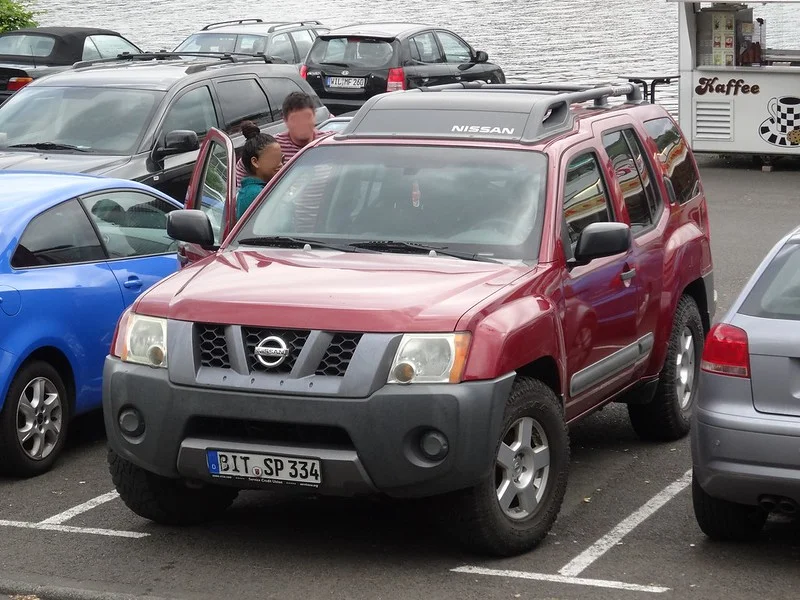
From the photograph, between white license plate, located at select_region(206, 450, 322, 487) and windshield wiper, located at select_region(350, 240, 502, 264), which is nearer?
white license plate, located at select_region(206, 450, 322, 487)

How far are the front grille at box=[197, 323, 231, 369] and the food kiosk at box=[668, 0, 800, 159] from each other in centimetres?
1450

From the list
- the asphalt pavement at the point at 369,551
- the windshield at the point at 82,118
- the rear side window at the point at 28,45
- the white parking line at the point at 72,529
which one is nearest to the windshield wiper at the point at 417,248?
the asphalt pavement at the point at 369,551

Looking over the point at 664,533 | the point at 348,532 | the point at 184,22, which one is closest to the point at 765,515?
the point at 664,533

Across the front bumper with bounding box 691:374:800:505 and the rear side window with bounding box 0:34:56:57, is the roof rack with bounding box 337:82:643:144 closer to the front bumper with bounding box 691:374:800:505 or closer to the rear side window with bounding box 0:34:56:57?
the front bumper with bounding box 691:374:800:505

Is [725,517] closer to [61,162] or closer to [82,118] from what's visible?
[61,162]

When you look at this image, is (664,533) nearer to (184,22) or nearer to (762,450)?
(762,450)

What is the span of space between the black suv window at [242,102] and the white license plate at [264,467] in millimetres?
7742

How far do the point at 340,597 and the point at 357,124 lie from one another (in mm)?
2645

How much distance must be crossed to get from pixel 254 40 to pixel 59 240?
1696cm

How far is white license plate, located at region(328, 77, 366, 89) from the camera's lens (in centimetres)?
2223


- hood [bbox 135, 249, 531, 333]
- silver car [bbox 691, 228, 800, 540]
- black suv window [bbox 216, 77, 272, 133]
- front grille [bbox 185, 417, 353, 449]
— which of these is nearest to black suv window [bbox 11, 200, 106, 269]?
hood [bbox 135, 249, 531, 333]

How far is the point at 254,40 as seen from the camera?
80.9ft

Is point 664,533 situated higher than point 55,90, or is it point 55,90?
point 55,90

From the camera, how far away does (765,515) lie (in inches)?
254
